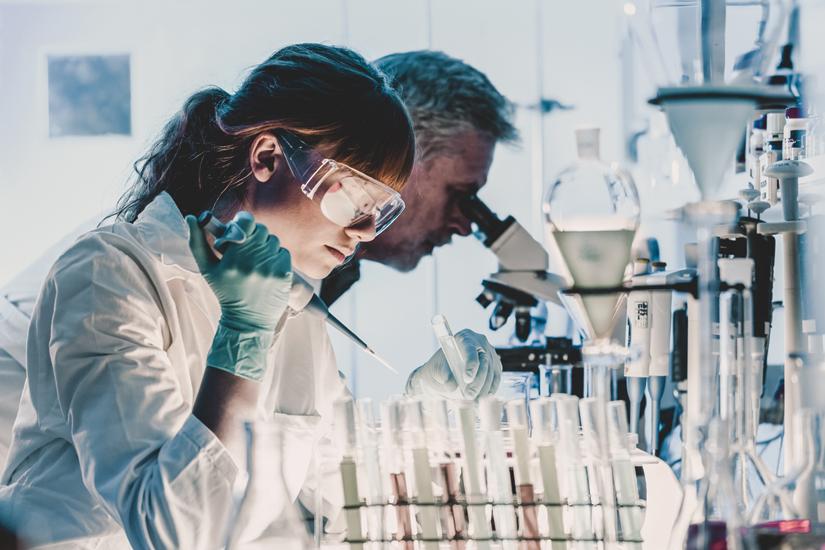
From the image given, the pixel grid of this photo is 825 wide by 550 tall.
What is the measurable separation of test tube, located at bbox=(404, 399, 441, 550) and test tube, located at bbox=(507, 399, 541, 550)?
0.32ft

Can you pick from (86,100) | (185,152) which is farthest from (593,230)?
(86,100)

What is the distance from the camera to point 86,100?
429 cm

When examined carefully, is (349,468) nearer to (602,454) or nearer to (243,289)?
(602,454)

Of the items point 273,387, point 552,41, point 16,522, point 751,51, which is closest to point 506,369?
point 273,387

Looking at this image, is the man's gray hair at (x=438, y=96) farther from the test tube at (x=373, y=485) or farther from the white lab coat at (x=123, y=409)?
the test tube at (x=373, y=485)

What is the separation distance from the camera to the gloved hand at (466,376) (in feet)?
6.24

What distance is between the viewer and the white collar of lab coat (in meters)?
1.65

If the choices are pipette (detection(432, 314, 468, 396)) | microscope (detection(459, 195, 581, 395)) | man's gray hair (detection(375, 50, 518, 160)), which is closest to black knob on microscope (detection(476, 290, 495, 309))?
microscope (detection(459, 195, 581, 395))

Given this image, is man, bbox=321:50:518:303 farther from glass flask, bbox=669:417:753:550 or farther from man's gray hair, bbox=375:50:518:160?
glass flask, bbox=669:417:753:550

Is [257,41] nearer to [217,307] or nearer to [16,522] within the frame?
[217,307]

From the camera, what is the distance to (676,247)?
12.4 feet

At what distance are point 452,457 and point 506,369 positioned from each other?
151 centimetres

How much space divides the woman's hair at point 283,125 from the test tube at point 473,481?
0.73 m

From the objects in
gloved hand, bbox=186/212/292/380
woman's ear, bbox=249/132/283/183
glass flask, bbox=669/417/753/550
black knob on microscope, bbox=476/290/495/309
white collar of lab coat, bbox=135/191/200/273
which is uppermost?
woman's ear, bbox=249/132/283/183
